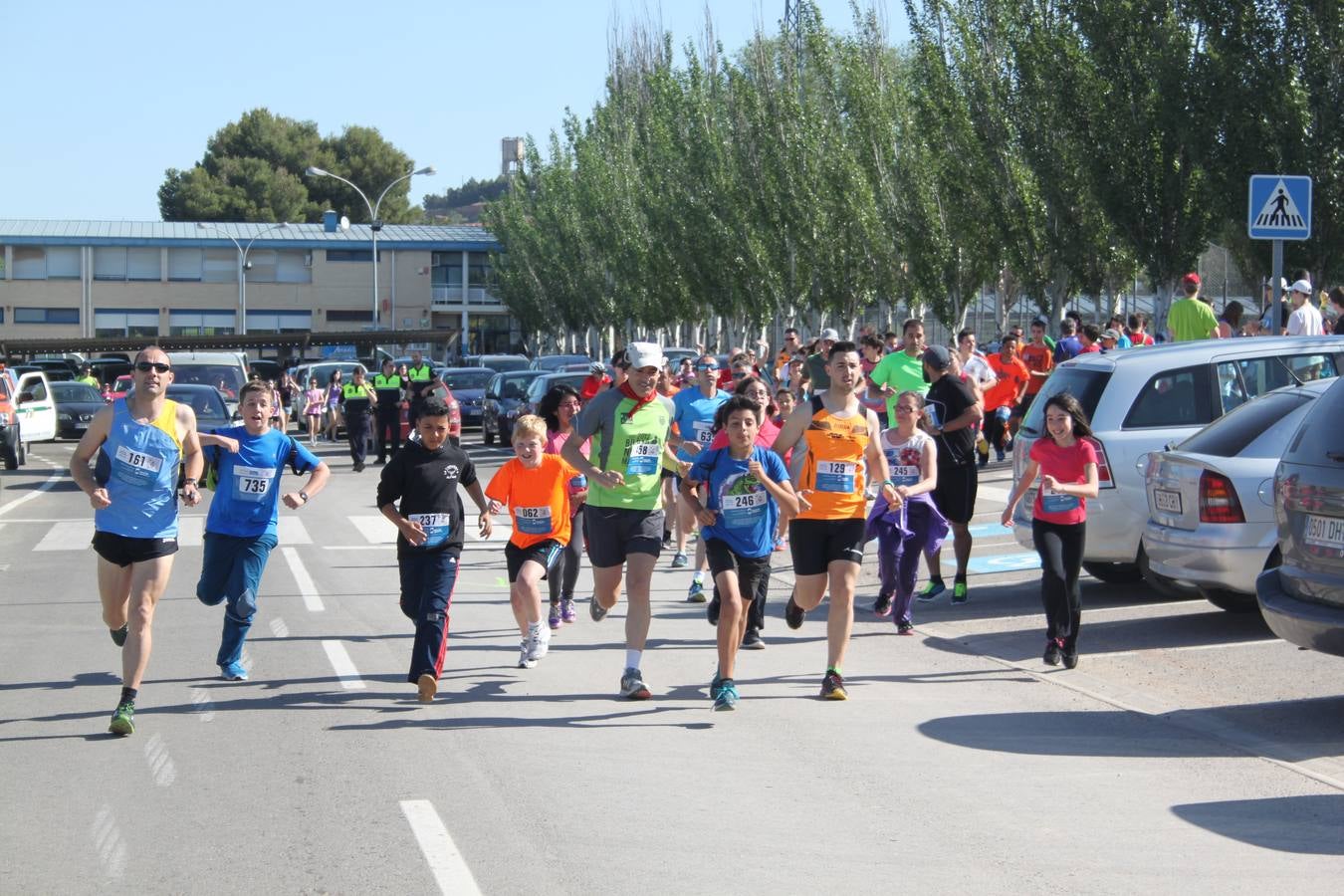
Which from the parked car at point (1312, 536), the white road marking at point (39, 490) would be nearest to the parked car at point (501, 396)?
the white road marking at point (39, 490)

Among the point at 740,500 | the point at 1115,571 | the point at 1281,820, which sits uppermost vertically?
the point at 740,500

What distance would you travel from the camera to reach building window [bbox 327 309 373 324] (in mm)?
82000

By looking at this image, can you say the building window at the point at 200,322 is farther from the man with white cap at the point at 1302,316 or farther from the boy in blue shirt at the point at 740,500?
the boy in blue shirt at the point at 740,500

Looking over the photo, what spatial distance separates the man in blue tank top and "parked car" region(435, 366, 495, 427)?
86.8 ft

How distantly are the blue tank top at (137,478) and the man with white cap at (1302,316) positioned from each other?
12365mm

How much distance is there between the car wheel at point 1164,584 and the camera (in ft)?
36.5

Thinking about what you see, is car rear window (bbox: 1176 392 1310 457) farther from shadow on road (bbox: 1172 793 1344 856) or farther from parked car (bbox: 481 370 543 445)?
parked car (bbox: 481 370 543 445)

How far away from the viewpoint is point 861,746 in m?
7.70

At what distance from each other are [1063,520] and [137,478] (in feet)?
17.0

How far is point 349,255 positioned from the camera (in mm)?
82250

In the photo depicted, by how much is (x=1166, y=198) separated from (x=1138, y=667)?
56.6 feet

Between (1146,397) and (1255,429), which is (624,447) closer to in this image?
(1255,429)

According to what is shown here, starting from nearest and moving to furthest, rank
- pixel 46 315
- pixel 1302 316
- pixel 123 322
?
pixel 1302 316 → pixel 46 315 → pixel 123 322

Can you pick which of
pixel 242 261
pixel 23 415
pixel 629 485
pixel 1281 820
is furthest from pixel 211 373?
pixel 242 261
